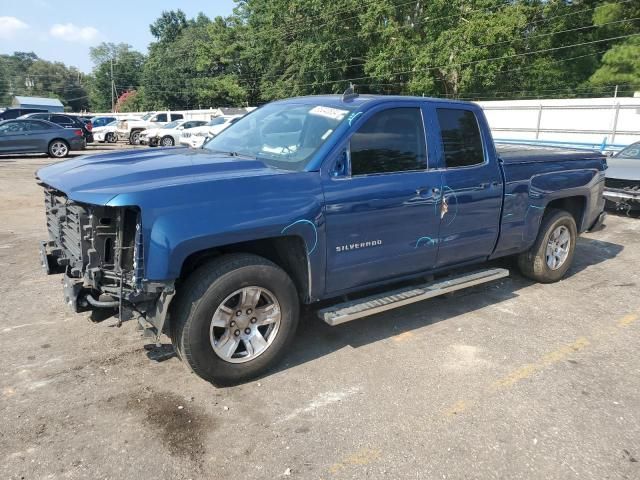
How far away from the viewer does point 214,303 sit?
3367mm

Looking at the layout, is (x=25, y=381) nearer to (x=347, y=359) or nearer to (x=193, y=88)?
(x=347, y=359)

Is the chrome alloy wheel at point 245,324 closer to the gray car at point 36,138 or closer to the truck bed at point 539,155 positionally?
the truck bed at point 539,155

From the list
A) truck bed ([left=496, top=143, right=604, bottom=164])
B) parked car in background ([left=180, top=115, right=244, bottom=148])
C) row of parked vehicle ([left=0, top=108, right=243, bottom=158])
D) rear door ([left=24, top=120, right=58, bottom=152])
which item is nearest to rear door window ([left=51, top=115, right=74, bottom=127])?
row of parked vehicle ([left=0, top=108, right=243, bottom=158])

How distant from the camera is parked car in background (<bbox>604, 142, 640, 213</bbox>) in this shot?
951cm

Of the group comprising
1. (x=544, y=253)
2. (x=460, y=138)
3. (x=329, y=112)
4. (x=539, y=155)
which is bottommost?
(x=544, y=253)

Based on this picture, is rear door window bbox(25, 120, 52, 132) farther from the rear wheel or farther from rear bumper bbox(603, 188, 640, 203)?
rear bumper bbox(603, 188, 640, 203)

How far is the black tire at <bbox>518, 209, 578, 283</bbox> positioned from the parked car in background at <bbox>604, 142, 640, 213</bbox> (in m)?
4.40

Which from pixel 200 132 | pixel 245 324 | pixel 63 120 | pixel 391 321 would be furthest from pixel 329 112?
pixel 63 120

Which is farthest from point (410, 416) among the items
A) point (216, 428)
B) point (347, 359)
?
point (216, 428)

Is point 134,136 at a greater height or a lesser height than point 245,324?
greater

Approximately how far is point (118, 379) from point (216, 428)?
0.98 m

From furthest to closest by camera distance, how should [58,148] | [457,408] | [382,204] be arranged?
[58,148] → [382,204] → [457,408]

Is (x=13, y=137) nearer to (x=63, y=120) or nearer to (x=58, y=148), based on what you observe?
(x=58, y=148)

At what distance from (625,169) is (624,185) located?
31 cm
